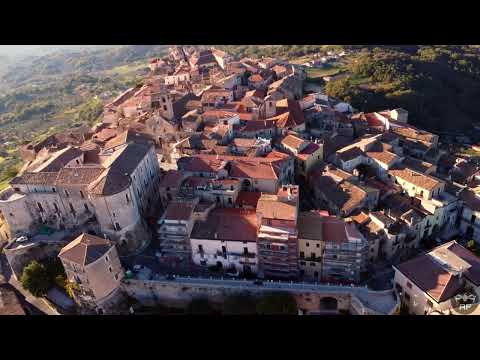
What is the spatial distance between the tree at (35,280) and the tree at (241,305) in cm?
1806

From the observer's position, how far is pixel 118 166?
3791cm

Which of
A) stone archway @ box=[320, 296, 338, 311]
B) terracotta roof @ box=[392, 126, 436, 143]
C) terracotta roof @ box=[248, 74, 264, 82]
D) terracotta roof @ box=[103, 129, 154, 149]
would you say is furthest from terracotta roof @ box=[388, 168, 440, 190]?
terracotta roof @ box=[248, 74, 264, 82]

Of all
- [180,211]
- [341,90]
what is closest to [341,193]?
[180,211]

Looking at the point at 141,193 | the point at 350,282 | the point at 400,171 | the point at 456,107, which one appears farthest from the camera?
the point at 456,107

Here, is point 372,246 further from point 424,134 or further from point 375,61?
point 375,61

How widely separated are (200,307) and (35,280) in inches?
639

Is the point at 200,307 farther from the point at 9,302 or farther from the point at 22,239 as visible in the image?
the point at 22,239

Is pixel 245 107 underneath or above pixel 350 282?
above

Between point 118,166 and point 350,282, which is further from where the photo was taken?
point 118,166

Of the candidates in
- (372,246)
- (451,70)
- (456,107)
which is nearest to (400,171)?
(372,246)

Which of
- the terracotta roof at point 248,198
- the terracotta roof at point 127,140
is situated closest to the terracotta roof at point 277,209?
the terracotta roof at point 248,198

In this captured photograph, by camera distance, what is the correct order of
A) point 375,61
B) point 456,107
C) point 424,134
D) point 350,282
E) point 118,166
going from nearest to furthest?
point 350,282, point 118,166, point 424,134, point 456,107, point 375,61

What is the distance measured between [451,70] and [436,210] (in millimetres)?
68460

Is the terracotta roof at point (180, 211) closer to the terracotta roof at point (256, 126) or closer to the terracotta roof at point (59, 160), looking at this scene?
the terracotta roof at point (59, 160)
